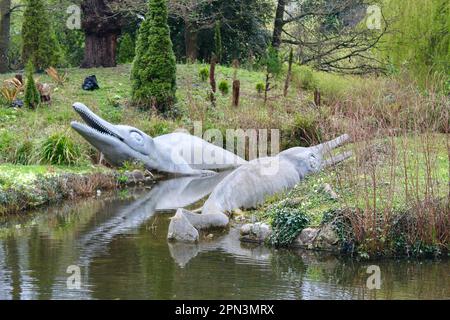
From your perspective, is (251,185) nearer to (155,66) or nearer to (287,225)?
(287,225)

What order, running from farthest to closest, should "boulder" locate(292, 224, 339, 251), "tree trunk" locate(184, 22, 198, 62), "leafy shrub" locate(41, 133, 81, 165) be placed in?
"tree trunk" locate(184, 22, 198, 62) < "leafy shrub" locate(41, 133, 81, 165) < "boulder" locate(292, 224, 339, 251)

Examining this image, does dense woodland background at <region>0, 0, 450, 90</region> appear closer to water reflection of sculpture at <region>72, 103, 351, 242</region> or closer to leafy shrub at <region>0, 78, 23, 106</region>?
leafy shrub at <region>0, 78, 23, 106</region>

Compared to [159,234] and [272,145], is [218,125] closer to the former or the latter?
[272,145]

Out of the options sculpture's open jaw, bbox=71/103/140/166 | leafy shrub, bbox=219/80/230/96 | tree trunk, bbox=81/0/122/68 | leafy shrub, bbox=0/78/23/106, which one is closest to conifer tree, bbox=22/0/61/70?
tree trunk, bbox=81/0/122/68

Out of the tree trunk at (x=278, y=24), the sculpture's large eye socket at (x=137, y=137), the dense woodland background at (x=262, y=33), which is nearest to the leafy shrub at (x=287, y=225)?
the sculpture's large eye socket at (x=137, y=137)

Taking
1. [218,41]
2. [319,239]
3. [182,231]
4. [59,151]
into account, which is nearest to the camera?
[319,239]

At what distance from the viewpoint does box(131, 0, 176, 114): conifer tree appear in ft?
68.3

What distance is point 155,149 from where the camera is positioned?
1698 centimetres

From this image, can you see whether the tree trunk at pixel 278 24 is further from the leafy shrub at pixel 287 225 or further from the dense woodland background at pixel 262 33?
the leafy shrub at pixel 287 225

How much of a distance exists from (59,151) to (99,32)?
11.3 meters

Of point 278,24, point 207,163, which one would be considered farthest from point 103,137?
point 278,24

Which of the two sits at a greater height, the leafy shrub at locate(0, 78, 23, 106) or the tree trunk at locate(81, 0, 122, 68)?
the tree trunk at locate(81, 0, 122, 68)

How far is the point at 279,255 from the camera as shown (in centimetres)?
1008
